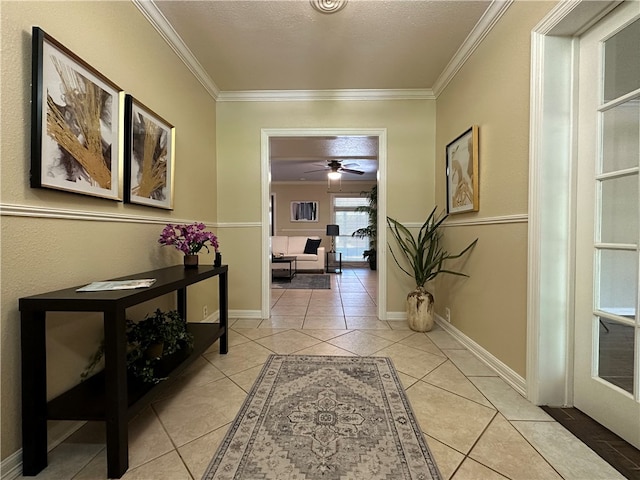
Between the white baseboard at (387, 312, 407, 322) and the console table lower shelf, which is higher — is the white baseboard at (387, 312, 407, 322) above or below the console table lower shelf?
below

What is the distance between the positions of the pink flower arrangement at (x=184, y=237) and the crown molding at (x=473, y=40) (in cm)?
249

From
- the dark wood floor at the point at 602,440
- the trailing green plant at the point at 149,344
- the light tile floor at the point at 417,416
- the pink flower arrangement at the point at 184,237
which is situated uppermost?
the pink flower arrangement at the point at 184,237

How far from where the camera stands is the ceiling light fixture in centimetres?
176

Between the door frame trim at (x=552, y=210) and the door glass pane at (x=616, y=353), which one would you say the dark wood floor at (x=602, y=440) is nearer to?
the door frame trim at (x=552, y=210)

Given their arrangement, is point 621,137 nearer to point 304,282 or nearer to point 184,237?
point 184,237

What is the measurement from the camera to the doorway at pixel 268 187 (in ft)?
9.77

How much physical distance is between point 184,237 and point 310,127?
1.84 meters

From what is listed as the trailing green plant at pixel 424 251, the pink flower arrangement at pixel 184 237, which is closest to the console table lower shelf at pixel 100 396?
the pink flower arrangement at pixel 184 237

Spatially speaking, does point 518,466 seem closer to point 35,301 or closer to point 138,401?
point 138,401

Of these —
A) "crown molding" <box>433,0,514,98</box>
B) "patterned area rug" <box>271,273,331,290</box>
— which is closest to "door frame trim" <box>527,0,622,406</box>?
"crown molding" <box>433,0,514,98</box>

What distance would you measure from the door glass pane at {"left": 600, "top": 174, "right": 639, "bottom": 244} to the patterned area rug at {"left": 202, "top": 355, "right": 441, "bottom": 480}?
130 centimetres

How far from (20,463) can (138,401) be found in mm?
443

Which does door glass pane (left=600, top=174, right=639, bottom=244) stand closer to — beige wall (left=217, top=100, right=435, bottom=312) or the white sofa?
beige wall (left=217, top=100, right=435, bottom=312)

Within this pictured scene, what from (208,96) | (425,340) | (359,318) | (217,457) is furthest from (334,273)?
(217,457)
